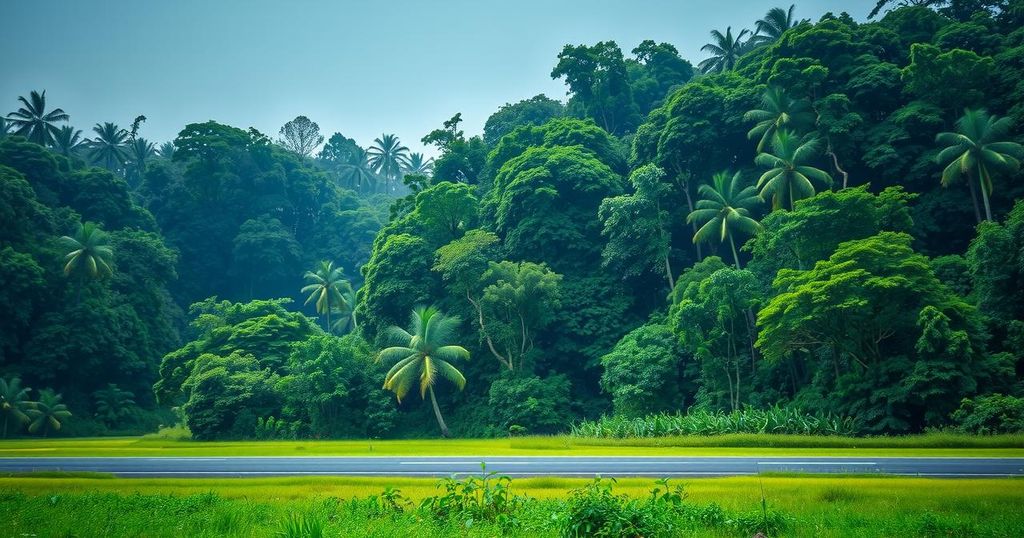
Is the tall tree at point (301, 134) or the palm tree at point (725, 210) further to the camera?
the tall tree at point (301, 134)

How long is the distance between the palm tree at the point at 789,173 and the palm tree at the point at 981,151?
5444mm

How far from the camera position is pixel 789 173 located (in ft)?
114

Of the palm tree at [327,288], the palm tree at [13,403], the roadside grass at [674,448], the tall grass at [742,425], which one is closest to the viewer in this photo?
the roadside grass at [674,448]

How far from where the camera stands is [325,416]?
38625 mm

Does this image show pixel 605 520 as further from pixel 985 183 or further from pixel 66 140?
pixel 66 140

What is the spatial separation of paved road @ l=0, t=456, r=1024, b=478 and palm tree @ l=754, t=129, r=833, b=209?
1937 centimetres

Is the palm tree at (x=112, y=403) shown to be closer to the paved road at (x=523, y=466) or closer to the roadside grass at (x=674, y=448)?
the roadside grass at (x=674, y=448)

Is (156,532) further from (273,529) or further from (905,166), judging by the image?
(905,166)

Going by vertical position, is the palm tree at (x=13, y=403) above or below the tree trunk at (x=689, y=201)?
below

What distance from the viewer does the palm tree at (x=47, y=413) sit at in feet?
135

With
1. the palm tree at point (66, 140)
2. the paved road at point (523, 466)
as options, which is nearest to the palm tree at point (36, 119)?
the palm tree at point (66, 140)

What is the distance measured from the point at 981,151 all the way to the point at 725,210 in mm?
12048

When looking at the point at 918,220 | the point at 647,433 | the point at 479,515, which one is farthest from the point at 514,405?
the point at 479,515

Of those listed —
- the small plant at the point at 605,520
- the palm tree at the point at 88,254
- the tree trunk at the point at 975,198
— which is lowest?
the small plant at the point at 605,520
